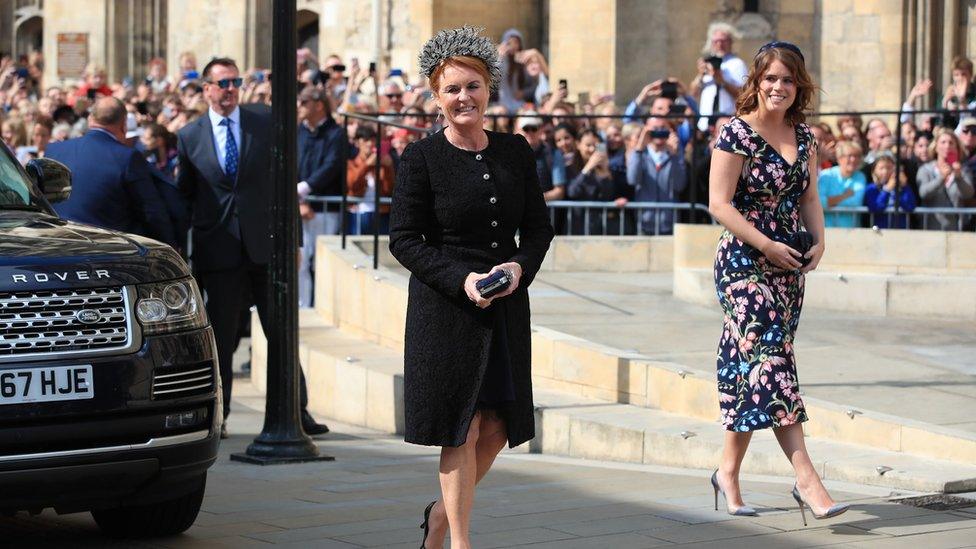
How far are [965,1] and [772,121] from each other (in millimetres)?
13303

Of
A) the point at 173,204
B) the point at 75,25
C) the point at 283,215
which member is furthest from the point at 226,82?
the point at 75,25

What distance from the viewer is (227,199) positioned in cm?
1072

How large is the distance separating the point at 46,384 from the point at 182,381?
0.59 metres

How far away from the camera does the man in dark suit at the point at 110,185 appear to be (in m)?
10.3

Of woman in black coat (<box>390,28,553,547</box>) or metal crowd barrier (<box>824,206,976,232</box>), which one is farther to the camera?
metal crowd barrier (<box>824,206,976,232</box>)

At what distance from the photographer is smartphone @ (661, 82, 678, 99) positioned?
17469 mm

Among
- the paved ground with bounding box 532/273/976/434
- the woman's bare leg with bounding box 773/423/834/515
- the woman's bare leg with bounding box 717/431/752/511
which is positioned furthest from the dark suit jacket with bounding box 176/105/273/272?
the woman's bare leg with bounding box 773/423/834/515

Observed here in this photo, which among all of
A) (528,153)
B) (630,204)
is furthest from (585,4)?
(528,153)

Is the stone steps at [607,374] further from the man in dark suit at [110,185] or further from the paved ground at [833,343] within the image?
the man in dark suit at [110,185]

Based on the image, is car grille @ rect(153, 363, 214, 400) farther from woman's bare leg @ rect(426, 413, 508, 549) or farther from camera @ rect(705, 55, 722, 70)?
camera @ rect(705, 55, 722, 70)

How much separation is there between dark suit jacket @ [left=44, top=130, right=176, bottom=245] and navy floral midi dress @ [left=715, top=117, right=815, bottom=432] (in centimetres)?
412

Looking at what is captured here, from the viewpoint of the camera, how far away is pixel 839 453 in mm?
8312

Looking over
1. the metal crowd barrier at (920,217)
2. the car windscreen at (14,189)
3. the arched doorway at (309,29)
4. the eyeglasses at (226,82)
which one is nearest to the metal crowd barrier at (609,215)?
the metal crowd barrier at (920,217)

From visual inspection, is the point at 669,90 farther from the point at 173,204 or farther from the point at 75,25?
the point at 75,25
